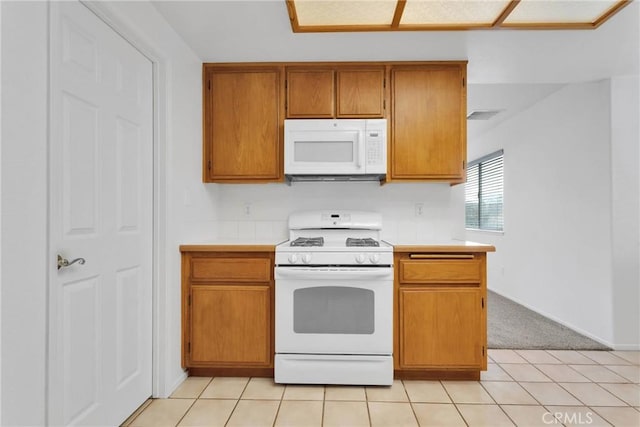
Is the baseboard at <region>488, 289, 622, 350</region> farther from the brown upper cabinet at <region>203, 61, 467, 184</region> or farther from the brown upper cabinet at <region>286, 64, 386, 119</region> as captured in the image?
the brown upper cabinet at <region>286, 64, 386, 119</region>

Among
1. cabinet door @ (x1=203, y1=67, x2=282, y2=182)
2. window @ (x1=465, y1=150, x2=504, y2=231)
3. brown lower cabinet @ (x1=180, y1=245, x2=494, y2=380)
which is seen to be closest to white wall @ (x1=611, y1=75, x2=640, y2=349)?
brown lower cabinet @ (x1=180, y1=245, x2=494, y2=380)

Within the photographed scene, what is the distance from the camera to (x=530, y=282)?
13.3ft

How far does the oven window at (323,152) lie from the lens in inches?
101

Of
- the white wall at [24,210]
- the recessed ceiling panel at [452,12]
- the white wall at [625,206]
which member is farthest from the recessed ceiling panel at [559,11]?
the white wall at [24,210]

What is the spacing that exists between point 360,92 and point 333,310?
5.26 feet

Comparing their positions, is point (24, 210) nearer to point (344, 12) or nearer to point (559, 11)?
point (344, 12)

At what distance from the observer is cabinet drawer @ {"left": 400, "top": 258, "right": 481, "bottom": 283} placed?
2.25 m

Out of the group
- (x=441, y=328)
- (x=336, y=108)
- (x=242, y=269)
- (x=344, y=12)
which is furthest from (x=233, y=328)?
(x=344, y=12)

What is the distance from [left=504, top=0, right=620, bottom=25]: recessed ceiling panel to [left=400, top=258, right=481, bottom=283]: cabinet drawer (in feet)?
4.78

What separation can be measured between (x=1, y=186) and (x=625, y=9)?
120 inches

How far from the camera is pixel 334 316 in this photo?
221cm

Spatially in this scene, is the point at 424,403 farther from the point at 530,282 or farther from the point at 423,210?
→ the point at 530,282

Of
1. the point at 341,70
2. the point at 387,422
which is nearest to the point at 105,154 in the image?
the point at 341,70

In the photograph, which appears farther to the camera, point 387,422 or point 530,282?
point 530,282
